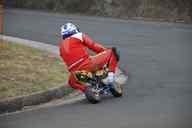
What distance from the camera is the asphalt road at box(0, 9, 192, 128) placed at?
11.0 m

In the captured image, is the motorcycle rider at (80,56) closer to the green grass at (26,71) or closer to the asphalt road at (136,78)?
the asphalt road at (136,78)

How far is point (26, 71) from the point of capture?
14.9 meters

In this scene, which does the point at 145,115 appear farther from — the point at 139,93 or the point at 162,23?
the point at 162,23

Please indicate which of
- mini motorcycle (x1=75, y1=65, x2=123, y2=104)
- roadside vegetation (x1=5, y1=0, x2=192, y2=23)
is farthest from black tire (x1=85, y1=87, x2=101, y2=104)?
roadside vegetation (x1=5, y1=0, x2=192, y2=23)

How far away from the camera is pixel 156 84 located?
14.7 meters

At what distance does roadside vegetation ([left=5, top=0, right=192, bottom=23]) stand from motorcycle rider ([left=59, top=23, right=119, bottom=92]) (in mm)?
17045

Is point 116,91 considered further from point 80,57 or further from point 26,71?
point 26,71

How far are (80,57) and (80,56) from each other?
0.02m

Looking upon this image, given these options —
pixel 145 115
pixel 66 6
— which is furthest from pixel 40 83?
pixel 66 6

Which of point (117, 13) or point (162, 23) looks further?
point (117, 13)

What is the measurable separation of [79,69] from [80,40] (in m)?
0.51

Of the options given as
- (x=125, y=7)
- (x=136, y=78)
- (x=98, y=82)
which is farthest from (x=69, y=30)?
(x=125, y=7)

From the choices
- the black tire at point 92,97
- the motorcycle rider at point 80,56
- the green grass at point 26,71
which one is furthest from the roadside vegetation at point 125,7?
the black tire at point 92,97

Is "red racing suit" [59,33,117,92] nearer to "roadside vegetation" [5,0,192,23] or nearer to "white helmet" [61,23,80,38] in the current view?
"white helmet" [61,23,80,38]
